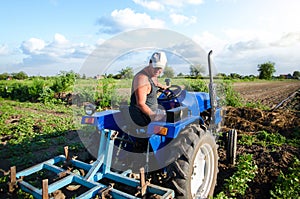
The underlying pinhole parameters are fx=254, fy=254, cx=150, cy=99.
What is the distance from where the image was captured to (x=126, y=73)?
9.31ft

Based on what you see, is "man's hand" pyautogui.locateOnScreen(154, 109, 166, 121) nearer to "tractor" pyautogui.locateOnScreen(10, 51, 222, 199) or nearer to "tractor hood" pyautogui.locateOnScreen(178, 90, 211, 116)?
"tractor" pyautogui.locateOnScreen(10, 51, 222, 199)

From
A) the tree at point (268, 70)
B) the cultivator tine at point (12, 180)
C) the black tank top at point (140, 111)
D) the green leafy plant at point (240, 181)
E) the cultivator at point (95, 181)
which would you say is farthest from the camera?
the tree at point (268, 70)

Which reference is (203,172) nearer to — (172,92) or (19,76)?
(172,92)

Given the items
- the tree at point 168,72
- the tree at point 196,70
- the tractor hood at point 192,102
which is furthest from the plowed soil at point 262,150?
the tree at point 168,72

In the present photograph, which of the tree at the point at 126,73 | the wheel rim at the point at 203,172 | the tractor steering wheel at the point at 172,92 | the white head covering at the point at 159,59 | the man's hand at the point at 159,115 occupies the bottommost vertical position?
the wheel rim at the point at 203,172

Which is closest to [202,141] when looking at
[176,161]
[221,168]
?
[176,161]

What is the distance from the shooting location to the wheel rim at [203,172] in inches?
126

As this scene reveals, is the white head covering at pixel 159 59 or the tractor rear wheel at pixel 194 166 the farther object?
the white head covering at pixel 159 59

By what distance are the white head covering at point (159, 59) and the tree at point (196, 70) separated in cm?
36

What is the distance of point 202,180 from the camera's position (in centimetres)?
337

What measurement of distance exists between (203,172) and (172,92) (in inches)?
47.2

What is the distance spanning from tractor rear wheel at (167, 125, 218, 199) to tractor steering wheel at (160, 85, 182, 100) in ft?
A: 2.28

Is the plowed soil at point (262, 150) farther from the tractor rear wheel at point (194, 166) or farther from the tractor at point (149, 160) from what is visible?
the tractor at point (149, 160)

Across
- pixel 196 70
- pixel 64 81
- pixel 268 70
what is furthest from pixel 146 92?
pixel 268 70
